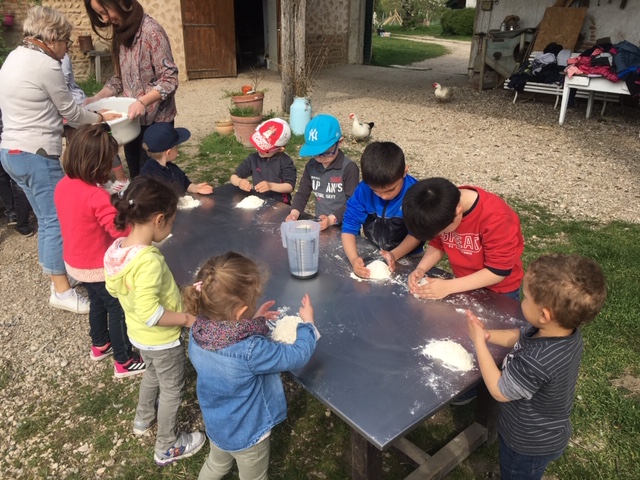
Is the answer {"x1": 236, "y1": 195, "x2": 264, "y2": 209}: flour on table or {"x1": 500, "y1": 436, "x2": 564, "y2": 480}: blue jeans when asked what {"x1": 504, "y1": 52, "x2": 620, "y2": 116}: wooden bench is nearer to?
{"x1": 236, "y1": 195, "x2": 264, "y2": 209}: flour on table

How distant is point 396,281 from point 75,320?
8.05 ft

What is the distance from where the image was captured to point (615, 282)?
11.9 feet

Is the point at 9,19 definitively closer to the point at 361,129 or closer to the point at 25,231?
the point at 25,231

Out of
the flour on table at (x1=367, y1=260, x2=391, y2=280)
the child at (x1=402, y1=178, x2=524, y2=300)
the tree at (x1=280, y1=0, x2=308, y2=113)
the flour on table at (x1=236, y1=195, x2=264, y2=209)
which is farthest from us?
the tree at (x1=280, y1=0, x2=308, y2=113)

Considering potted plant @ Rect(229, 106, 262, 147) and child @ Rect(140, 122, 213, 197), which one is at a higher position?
child @ Rect(140, 122, 213, 197)

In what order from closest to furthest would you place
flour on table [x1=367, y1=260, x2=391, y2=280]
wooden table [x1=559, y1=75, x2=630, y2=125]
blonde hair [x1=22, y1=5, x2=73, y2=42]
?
1. flour on table [x1=367, y1=260, x2=391, y2=280]
2. blonde hair [x1=22, y1=5, x2=73, y2=42]
3. wooden table [x1=559, y1=75, x2=630, y2=125]

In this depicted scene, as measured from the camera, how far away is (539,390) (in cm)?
160

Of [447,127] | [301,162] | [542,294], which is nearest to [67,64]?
[301,162]

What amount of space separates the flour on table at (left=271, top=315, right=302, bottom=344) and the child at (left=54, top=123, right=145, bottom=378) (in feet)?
2.97

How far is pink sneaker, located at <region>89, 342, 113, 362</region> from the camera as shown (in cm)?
308

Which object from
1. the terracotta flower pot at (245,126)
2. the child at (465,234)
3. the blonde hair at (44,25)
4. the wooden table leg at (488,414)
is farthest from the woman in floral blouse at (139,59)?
the terracotta flower pot at (245,126)

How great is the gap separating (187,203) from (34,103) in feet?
3.44

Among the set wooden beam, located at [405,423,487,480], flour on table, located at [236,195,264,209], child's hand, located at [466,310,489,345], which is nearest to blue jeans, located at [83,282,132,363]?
flour on table, located at [236,195,264,209]

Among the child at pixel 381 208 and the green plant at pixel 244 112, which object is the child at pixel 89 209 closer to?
the child at pixel 381 208
